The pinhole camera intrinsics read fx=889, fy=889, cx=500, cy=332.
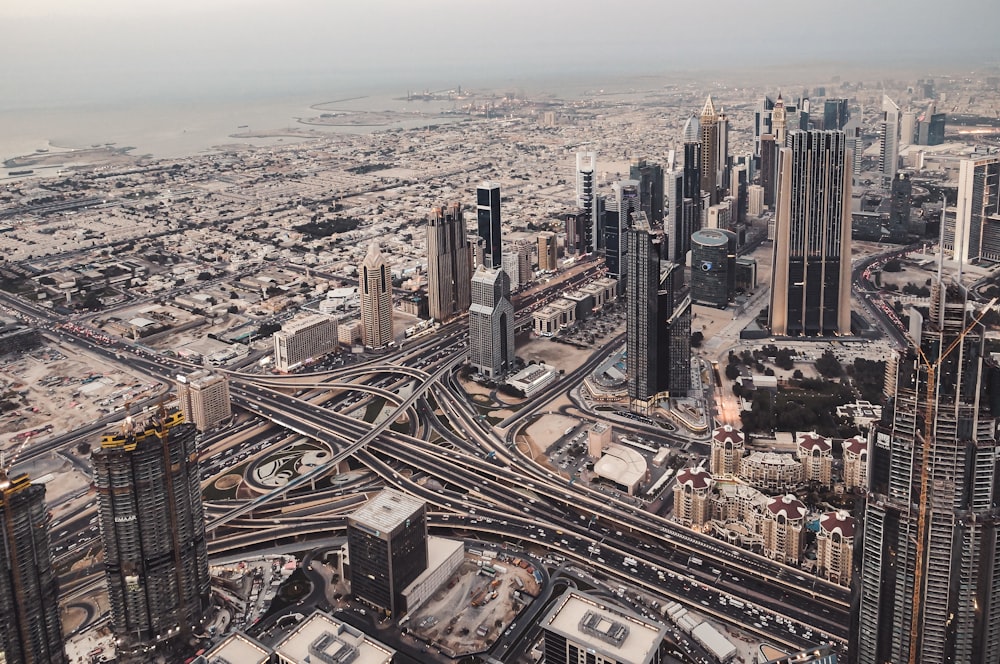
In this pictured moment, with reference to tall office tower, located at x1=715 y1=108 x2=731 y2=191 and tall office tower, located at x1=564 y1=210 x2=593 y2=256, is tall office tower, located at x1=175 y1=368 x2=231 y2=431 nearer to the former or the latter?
tall office tower, located at x1=564 y1=210 x2=593 y2=256

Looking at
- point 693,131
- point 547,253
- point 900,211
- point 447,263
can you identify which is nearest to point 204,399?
point 447,263

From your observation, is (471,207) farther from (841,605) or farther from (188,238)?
(841,605)

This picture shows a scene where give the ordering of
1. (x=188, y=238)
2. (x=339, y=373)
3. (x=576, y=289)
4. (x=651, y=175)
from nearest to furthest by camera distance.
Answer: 1. (x=339, y=373)
2. (x=576, y=289)
3. (x=651, y=175)
4. (x=188, y=238)

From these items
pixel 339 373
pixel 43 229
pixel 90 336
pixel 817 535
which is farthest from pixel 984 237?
pixel 43 229

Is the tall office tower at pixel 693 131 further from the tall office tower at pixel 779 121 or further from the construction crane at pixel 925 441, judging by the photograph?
the construction crane at pixel 925 441

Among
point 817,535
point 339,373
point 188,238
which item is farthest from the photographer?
point 188,238

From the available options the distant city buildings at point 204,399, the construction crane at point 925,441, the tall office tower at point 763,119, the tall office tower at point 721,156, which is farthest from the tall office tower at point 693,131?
the construction crane at point 925,441

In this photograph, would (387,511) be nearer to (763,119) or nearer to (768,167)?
(768,167)

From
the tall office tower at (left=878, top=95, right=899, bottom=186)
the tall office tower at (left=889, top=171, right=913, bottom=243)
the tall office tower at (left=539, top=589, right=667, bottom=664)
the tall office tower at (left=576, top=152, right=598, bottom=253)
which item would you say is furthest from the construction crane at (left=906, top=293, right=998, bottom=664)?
the tall office tower at (left=878, top=95, right=899, bottom=186)
